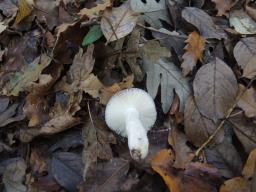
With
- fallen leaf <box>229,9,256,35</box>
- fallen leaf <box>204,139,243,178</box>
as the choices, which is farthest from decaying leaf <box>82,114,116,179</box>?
fallen leaf <box>229,9,256,35</box>

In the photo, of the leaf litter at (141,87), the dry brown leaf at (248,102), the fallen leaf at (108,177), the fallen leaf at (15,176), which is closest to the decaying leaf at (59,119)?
the leaf litter at (141,87)

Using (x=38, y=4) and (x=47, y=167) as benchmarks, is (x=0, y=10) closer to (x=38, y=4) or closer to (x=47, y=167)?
(x=38, y=4)

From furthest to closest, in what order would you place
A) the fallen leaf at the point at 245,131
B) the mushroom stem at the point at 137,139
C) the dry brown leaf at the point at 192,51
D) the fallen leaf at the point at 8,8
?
1. the fallen leaf at the point at 8,8
2. the dry brown leaf at the point at 192,51
3. the fallen leaf at the point at 245,131
4. the mushroom stem at the point at 137,139

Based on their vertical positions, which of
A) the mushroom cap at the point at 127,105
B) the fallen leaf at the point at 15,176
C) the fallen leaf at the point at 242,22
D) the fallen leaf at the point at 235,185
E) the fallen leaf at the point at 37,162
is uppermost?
the fallen leaf at the point at 242,22

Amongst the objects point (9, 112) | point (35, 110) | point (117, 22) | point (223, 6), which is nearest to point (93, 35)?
point (117, 22)

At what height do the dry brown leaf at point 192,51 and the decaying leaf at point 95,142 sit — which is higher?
the dry brown leaf at point 192,51

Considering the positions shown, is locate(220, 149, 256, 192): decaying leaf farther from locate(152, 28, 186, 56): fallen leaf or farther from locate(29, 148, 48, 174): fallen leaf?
locate(29, 148, 48, 174): fallen leaf

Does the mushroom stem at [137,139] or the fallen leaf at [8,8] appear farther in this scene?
the fallen leaf at [8,8]

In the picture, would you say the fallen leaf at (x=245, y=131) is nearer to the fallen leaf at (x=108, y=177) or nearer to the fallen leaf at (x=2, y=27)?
the fallen leaf at (x=108, y=177)

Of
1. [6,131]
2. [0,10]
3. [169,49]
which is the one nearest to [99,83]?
[169,49]
